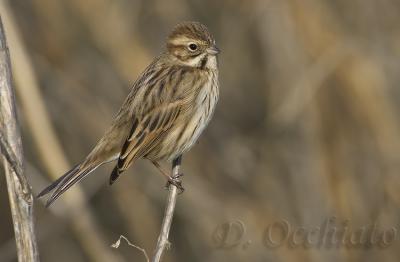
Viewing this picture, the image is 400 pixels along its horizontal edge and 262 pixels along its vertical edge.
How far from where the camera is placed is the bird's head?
490 centimetres

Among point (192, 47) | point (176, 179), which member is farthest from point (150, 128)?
point (192, 47)

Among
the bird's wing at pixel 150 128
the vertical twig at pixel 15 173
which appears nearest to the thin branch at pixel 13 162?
the vertical twig at pixel 15 173

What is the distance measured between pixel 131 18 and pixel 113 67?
0.44 metres

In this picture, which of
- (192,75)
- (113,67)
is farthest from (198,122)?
(113,67)

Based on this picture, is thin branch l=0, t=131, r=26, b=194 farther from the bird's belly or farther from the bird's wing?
the bird's belly

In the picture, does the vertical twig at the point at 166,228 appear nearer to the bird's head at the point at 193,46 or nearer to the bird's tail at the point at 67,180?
the bird's tail at the point at 67,180

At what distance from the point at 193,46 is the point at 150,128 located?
59 centimetres

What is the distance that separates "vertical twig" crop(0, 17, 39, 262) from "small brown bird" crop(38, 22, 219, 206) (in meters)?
1.65

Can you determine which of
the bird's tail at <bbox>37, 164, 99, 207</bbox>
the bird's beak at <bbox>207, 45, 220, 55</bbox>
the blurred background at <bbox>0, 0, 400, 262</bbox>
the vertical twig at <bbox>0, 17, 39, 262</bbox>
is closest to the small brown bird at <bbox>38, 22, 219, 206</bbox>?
the bird's beak at <bbox>207, 45, 220, 55</bbox>

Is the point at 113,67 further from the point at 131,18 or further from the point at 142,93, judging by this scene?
the point at 142,93

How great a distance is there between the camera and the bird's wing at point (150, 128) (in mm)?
4818

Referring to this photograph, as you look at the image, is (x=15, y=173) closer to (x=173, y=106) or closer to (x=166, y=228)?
(x=166, y=228)

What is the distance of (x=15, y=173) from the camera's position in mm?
3127

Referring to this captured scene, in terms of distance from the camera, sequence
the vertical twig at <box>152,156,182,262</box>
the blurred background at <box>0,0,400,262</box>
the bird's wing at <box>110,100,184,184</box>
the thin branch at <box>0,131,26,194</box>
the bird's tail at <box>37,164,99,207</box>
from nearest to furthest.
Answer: the thin branch at <box>0,131,26,194</box>
the vertical twig at <box>152,156,182,262</box>
the bird's tail at <box>37,164,99,207</box>
the bird's wing at <box>110,100,184,184</box>
the blurred background at <box>0,0,400,262</box>
